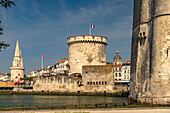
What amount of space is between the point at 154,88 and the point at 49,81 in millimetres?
30879

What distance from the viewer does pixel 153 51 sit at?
21.3 meters

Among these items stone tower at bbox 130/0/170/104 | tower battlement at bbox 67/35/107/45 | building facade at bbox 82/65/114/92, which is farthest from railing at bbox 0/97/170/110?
tower battlement at bbox 67/35/107/45

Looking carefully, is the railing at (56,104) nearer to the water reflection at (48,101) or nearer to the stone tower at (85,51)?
the water reflection at (48,101)

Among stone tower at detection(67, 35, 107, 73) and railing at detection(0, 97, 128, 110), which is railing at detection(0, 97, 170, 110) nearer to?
railing at detection(0, 97, 128, 110)

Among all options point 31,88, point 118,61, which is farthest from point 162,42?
point 118,61

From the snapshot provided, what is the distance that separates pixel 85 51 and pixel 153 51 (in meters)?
30.2

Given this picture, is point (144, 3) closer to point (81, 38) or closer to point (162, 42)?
point (162, 42)

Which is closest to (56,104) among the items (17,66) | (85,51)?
(85,51)

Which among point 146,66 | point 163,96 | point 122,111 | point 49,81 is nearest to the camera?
point 122,111

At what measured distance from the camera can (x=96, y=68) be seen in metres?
43.7

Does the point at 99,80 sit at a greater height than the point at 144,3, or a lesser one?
lesser

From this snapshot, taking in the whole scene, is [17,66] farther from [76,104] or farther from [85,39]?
[76,104]

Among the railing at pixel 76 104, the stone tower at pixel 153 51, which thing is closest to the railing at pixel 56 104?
the railing at pixel 76 104

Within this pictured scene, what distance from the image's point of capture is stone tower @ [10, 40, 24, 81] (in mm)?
88800
